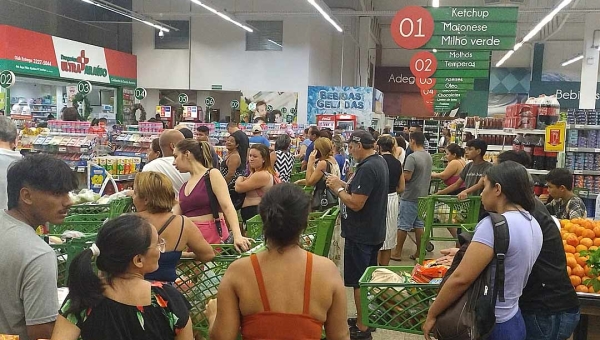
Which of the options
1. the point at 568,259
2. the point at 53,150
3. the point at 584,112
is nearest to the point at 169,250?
the point at 568,259

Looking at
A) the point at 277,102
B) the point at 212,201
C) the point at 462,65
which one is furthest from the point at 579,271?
the point at 277,102

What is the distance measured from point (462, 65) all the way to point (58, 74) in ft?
36.6

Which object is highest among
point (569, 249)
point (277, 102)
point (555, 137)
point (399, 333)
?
point (277, 102)

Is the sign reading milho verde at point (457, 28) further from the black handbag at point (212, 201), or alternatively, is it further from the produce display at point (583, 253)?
the black handbag at point (212, 201)

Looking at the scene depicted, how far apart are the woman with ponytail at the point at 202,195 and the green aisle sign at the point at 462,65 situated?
6666mm

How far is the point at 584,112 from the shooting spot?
7.93 metres

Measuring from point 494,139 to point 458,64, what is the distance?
1392 millimetres

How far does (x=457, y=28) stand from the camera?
7938 millimetres

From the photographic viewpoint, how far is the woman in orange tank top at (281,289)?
2.07 metres

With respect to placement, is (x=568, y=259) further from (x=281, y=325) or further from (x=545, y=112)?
(x=545, y=112)

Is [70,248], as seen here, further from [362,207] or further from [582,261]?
[582,261]

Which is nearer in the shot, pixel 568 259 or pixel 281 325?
pixel 281 325

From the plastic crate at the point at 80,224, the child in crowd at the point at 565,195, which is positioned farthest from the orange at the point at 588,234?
the plastic crate at the point at 80,224

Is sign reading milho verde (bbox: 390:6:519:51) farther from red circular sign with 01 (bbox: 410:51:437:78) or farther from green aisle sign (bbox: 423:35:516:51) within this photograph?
red circular sign with 01 (bbox: 410:51:437:78)
